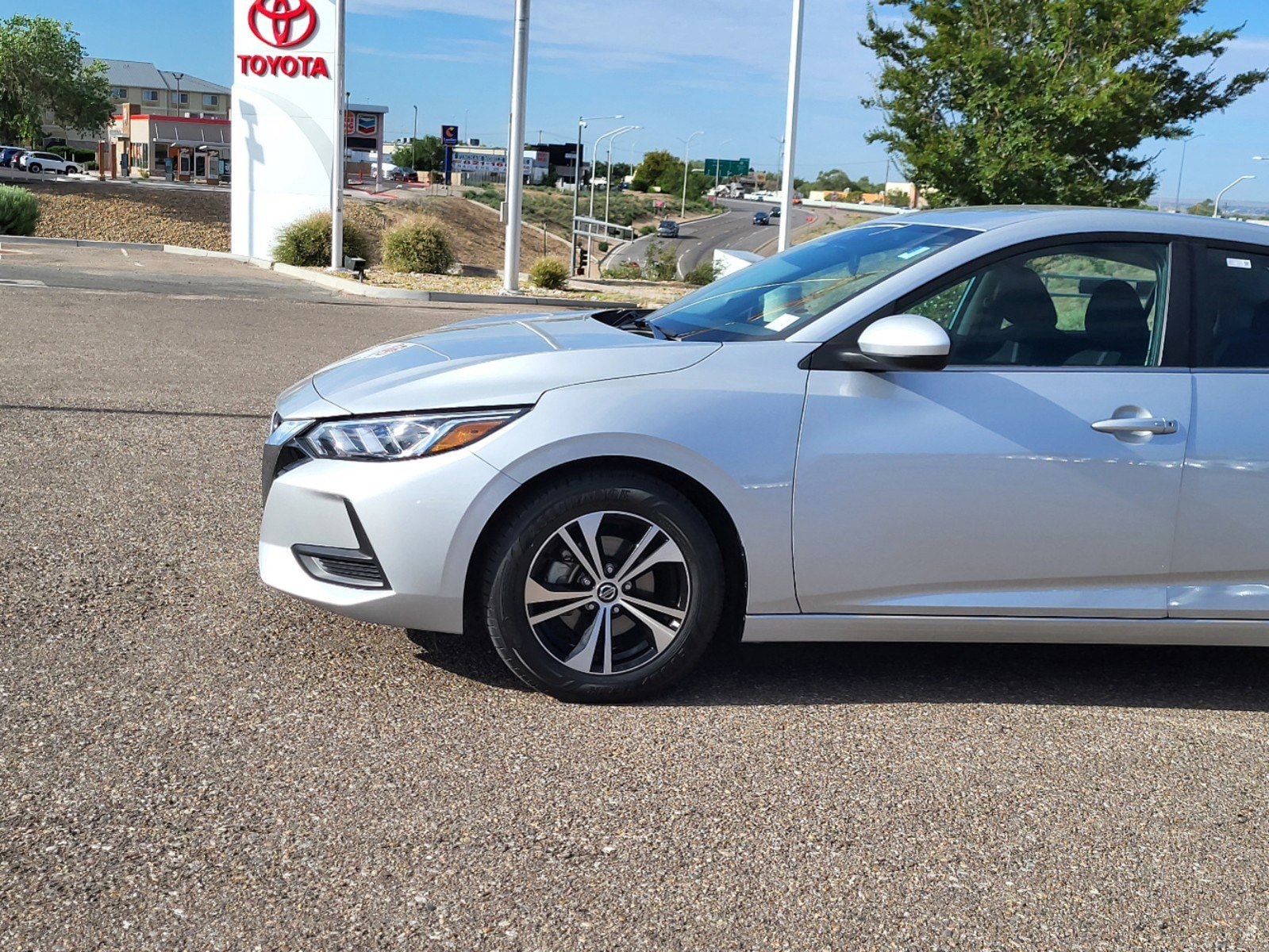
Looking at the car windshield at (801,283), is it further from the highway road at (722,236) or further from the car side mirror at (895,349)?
the highway road at (722,236)

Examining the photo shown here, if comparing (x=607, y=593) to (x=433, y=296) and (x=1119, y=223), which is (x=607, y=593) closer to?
(x=1119, y=223)

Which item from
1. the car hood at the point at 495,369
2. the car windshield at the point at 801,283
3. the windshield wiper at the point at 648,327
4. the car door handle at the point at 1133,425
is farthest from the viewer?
the windshield wiper at the point at 648,327

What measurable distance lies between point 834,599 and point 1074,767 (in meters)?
0.89

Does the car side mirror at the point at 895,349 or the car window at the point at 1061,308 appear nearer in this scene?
the car side mirror at the point at 895,349

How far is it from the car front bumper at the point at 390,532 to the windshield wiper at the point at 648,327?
96cm

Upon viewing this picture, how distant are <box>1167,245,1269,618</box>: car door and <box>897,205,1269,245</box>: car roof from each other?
Answer: 0.27ft

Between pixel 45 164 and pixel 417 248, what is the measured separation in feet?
176

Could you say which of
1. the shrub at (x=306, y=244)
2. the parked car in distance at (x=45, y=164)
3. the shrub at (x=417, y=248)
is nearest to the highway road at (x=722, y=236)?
the shrub at (x=306, y=244)

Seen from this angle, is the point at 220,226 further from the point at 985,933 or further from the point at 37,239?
the point at 985,933

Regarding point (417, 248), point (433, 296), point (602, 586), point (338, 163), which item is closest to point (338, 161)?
point (338, 163)

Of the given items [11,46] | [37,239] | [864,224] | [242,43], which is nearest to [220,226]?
[37,239]

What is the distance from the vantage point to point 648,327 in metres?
4.88

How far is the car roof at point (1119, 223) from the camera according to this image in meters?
4.48

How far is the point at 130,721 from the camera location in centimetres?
382
